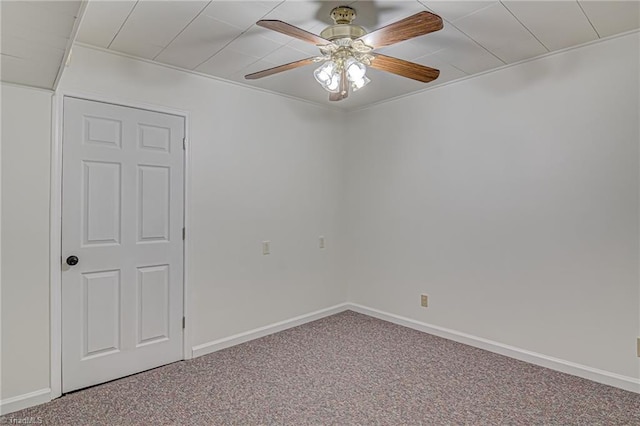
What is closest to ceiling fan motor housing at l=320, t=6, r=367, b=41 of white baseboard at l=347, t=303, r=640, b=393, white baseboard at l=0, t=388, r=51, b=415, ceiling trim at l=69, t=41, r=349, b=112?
ceiling trim at l=69, t=41, r=349, b=112

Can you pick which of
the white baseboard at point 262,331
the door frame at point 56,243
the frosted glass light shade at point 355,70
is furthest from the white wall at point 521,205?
the door frame at point 56,243

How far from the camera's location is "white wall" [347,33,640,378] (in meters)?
2.56

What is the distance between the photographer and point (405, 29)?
5.99ft

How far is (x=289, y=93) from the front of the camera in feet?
12.3

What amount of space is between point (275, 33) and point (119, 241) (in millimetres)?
1873

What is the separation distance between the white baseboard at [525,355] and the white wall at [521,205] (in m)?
0.05

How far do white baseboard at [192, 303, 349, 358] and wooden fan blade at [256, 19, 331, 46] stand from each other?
2.57 m

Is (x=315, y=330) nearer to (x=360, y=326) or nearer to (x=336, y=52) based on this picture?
(x=360, y=326)

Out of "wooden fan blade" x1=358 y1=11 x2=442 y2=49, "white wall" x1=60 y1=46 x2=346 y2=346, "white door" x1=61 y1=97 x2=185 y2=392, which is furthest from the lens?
"white wall" x1=60 y1=46 x2=346 y2=346

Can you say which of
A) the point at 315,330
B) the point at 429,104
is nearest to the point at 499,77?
the point at 429,104

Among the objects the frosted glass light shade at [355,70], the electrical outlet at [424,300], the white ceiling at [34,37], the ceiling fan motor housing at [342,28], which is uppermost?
the ceiling fan motor housing at [342,28]

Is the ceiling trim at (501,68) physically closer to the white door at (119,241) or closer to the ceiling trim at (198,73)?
the ceiling trim at (198,73)

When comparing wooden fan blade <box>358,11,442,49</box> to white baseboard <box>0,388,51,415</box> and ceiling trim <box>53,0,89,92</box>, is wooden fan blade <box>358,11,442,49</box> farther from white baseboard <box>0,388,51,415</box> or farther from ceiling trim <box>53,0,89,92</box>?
white baseboard <box>0,388,51,415</box>

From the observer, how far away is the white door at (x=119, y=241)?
2551mm
